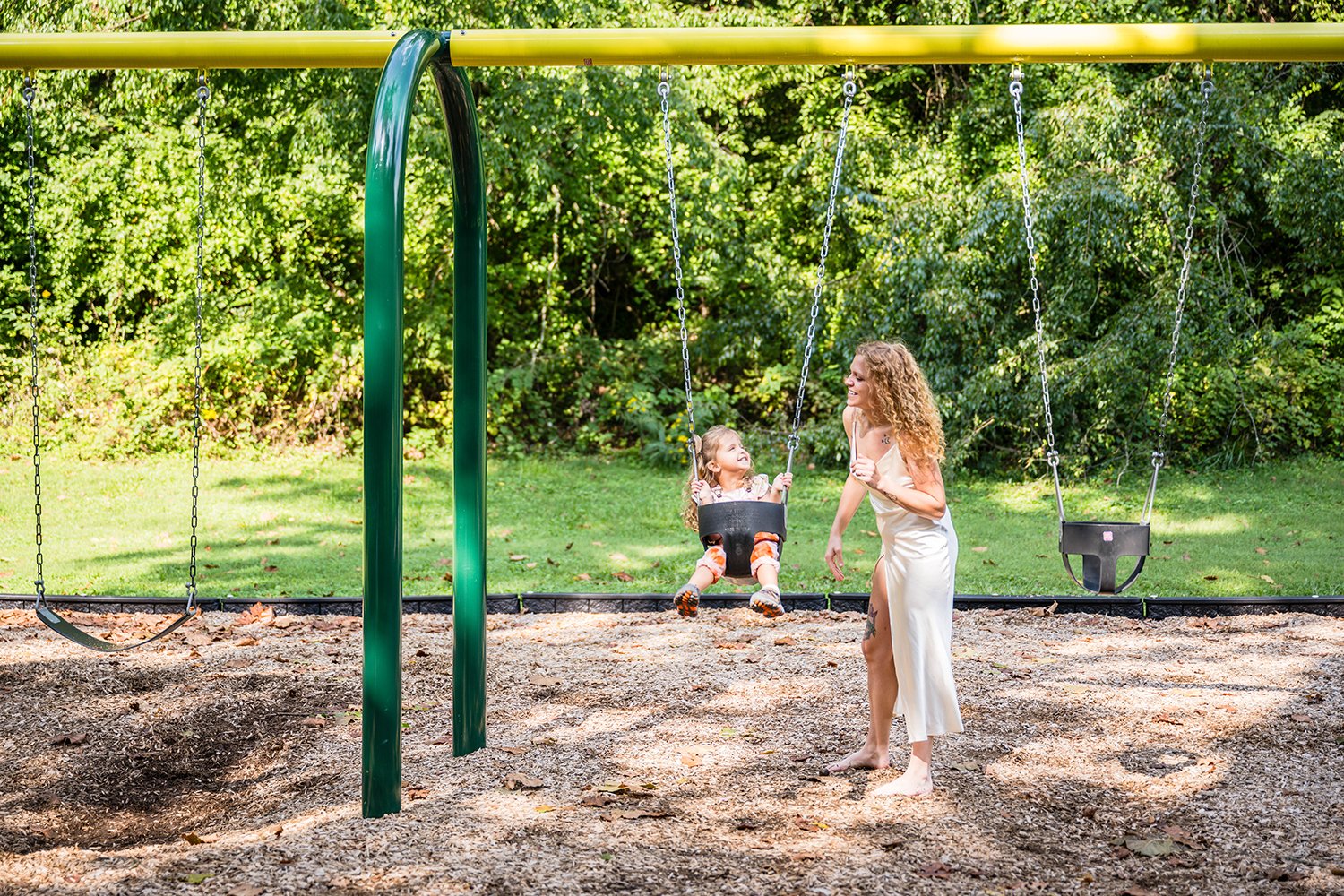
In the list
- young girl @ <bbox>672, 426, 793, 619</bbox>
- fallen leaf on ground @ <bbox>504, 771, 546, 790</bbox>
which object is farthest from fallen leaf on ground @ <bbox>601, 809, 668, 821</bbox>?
young girl @ <bbox>672, 426, 793, 619</bbox>

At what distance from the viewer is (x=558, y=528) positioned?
368 inches

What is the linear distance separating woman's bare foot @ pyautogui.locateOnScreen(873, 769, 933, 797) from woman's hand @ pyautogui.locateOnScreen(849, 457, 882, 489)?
88cm

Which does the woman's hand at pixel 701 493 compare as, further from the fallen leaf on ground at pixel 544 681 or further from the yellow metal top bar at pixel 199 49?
the yellow metal top bar at pixel 199 49

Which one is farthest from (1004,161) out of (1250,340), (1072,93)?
(1250,340)

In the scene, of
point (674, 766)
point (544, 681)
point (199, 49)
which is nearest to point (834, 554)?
point (674, 766)

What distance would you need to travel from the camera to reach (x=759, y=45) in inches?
170

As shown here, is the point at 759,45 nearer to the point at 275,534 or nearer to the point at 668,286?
the point at 275,534

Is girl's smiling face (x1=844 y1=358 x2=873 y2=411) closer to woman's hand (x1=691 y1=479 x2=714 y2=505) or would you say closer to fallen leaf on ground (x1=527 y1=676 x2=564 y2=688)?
woman's hand (x1=691 y1=479 x2=714 y2=505)

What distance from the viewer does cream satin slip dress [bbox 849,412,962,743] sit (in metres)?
3.57

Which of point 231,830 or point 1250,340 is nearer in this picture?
point 231,830

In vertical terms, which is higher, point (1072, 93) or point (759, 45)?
point (1072, 93)

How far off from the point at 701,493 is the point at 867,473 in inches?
52.4

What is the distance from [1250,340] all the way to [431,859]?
10047 mm

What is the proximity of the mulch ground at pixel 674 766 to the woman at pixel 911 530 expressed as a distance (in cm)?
27
